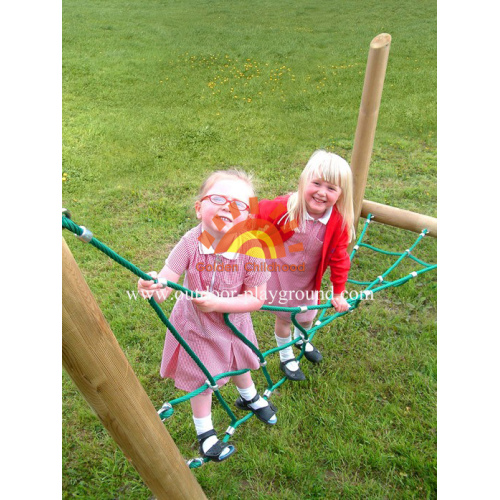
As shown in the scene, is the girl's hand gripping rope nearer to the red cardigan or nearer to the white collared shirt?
the red cardigan

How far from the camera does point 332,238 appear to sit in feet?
6.47

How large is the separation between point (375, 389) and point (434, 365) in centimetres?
37

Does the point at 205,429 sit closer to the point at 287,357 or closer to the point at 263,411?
the point at 263,411

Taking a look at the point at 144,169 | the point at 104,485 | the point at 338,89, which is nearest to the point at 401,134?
the point at 338,89

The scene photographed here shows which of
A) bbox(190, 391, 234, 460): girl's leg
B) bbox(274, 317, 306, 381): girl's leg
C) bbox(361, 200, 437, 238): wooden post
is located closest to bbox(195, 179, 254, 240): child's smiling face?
bbox(190, 391, 234, 460): girl's leg

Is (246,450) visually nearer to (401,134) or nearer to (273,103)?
(401,134)

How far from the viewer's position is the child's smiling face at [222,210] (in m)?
1.39

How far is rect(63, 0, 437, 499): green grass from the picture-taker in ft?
6.35

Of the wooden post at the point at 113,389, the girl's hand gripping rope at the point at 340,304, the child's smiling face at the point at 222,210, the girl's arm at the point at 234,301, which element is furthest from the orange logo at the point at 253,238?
the wooden post at the point at 113,389

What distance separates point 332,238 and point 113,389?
1.18 metres

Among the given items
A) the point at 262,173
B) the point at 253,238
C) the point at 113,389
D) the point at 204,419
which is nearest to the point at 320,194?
the point at 253,238

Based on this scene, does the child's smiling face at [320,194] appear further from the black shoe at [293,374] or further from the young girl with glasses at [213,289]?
the black shoe at [293,374]

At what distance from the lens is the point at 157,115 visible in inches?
244

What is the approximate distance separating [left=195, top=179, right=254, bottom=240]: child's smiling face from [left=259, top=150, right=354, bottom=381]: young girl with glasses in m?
0.49
